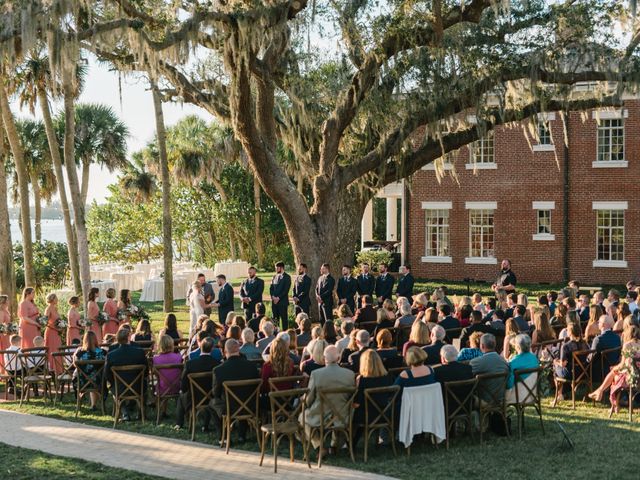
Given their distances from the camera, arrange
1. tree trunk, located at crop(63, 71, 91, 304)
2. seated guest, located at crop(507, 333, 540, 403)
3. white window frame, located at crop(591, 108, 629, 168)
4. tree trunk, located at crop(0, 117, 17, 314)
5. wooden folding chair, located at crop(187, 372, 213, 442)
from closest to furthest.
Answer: wooden folding chair, located at crop(187, 372, 213, 442) → seated guest, located at crop(507, 333, 540, 403) → tree trunk, located at crop(0, 117, 17, 314) → tree trunk, located at crop(63, 71, 91, 304) → white window frame, located at crop(591, 108, 629, 168)

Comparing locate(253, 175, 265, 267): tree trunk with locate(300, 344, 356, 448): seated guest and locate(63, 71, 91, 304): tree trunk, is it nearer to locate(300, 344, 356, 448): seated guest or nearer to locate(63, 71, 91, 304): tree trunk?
locate(63, 71, 91, 304): tree trunk

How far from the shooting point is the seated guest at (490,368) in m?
9.95

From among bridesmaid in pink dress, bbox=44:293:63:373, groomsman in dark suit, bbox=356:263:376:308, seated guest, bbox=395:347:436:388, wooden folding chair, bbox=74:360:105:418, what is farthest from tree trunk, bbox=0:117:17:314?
seated guest, bbox=395:347:436:388

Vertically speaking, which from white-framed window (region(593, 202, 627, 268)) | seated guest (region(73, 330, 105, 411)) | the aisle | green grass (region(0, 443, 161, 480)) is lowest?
the aisle

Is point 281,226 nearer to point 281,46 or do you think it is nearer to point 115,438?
point 281,46

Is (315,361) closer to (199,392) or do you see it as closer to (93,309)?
(199,392)

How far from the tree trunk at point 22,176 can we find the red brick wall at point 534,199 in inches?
506

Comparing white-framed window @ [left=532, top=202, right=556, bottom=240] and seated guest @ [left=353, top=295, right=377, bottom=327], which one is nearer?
seated guest @ [left=353, top=295, right=377, bottom=327]

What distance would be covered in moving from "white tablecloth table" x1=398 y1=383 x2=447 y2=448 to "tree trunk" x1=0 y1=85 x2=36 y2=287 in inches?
568

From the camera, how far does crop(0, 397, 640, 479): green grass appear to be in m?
8.62

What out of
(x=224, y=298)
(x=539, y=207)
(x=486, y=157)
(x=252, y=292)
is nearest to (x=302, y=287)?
(x=252, y=292)

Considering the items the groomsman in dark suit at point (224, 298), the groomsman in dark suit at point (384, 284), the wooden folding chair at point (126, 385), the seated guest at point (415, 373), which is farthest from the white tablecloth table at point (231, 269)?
the seated guest at point (415, 373)

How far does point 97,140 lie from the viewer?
3866 cm

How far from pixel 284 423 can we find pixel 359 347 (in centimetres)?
143
